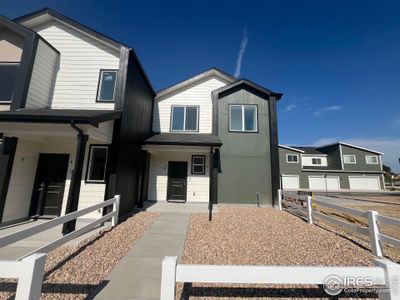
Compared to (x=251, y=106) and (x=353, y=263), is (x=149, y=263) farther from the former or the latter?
(x=251, y=106)

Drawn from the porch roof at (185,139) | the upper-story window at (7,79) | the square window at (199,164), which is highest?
the upper-story window at (7,79)

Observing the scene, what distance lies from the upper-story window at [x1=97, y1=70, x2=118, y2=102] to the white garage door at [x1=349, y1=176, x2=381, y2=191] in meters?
37.0

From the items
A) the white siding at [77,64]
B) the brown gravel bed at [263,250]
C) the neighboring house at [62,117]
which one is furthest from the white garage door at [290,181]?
the white siding at [77,64]

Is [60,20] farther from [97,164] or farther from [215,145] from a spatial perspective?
[215,145]

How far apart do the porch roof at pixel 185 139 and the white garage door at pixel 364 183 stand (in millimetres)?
31293

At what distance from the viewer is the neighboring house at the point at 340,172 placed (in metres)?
31.0

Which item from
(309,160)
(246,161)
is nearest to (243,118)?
(246,161)

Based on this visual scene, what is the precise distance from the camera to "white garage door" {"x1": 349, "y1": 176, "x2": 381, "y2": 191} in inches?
1224

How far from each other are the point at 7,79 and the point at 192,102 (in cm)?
879

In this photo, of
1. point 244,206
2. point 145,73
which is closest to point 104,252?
point 244,206

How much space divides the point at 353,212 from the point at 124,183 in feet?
26.9

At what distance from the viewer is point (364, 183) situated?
31.2m

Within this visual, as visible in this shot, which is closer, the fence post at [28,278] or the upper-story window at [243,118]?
the fence post at [28,278]

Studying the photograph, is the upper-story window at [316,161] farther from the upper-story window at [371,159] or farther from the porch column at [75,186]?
the porch column at [75,186]
